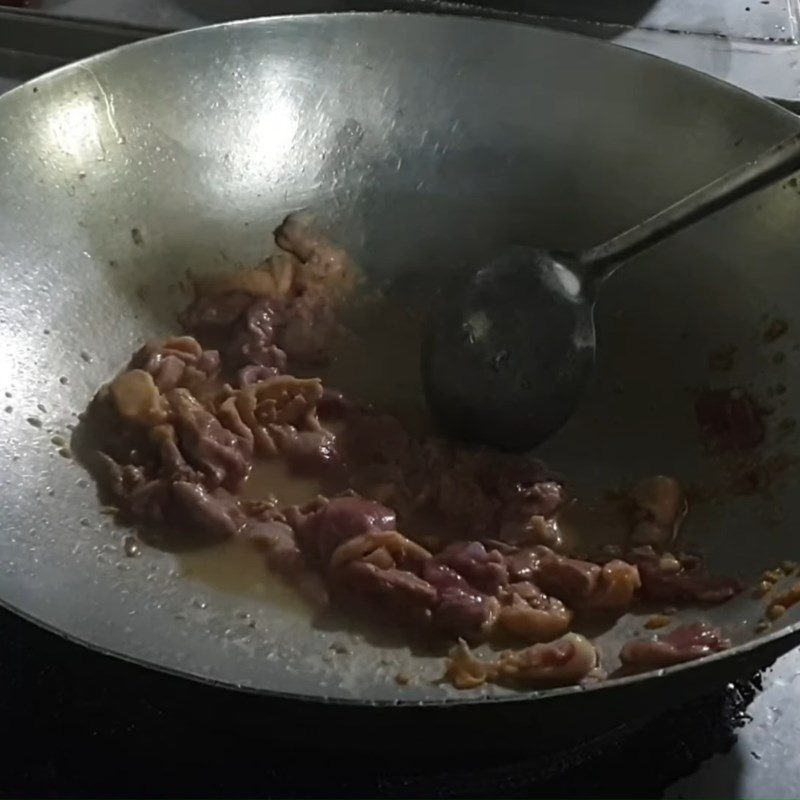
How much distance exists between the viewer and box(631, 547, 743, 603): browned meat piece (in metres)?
1.01

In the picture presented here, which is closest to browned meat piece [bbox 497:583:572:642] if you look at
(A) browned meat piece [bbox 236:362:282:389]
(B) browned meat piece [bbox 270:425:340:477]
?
(B) browned meat piece [bbox 270:425:340:477]

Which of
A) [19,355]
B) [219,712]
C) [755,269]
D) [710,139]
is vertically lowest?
[219,712]

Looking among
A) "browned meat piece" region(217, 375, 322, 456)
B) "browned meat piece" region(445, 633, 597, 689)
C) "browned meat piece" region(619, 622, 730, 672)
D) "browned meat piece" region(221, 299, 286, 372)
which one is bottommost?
"browned meat piece" region(445, 633, 597, 689)

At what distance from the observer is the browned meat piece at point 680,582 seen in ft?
3.31

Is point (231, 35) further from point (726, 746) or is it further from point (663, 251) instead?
point (726, 746)

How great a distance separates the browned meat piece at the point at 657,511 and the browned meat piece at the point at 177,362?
48 cm

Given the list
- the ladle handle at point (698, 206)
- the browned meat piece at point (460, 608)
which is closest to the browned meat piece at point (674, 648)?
the browned meat piece at point (460, 608)

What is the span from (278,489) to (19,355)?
295 millimetres

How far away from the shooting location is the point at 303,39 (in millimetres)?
1343

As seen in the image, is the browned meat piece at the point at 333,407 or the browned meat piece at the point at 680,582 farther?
the browned meat piece at the point at 333,407

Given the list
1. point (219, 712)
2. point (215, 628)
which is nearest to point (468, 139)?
point (215, 628)

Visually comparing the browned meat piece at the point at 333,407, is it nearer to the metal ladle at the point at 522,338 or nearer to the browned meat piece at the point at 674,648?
the metal ladle at the point at 522,338

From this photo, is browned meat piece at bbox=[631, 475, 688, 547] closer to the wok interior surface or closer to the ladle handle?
the wok interior surface

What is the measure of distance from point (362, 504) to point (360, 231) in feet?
1.37
